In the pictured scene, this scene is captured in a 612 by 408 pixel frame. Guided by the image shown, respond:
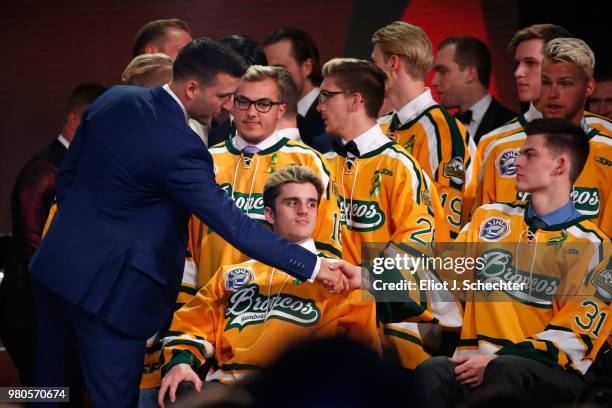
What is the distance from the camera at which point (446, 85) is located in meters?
5.02

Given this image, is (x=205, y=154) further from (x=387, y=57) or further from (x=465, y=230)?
(x=387, y=57)

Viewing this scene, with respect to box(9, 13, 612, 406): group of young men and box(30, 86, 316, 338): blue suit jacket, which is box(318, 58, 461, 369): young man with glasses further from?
box(30, 86, 316, 338): blue suit jacket

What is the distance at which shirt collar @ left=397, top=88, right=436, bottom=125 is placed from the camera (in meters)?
4.24

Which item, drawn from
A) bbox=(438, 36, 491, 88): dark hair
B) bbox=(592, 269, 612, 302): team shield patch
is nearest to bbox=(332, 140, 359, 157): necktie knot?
bbox=(592, 269, 612, 302): team shield patch

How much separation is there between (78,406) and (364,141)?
5.00 feet

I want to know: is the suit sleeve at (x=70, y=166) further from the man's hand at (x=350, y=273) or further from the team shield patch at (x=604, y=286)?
the team shield patch at (x=604, y=286)

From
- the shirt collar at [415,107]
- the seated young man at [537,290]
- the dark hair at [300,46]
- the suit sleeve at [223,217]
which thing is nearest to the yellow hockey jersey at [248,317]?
the suit sleeve at [223,217]

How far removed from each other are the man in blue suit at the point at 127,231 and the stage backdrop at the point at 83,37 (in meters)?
2.93

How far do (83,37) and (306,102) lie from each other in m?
2.27

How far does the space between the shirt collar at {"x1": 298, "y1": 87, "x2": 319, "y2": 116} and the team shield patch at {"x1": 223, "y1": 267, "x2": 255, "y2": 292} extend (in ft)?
5.44

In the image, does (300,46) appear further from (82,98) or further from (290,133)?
(82,98)

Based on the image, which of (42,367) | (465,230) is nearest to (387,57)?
(465,230)

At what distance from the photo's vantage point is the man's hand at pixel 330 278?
3158mm

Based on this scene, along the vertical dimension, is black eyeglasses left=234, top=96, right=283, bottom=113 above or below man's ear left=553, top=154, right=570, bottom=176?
above
